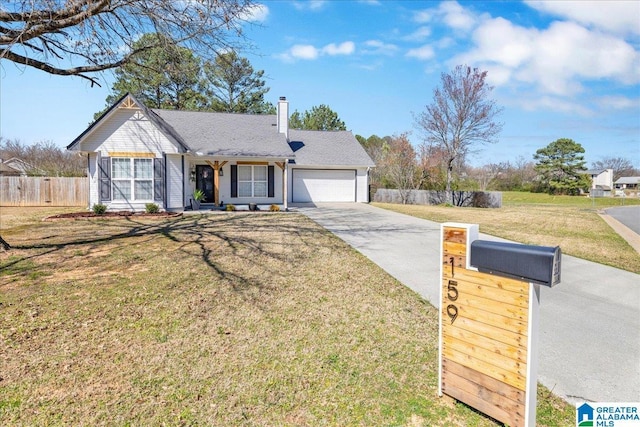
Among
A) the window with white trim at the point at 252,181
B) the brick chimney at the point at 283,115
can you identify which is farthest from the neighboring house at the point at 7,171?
the brick chimney at the point at 283,115

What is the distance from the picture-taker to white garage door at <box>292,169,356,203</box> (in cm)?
2073

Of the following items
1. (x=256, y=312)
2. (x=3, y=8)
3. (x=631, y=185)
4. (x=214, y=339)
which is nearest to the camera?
(x=214, y=339)

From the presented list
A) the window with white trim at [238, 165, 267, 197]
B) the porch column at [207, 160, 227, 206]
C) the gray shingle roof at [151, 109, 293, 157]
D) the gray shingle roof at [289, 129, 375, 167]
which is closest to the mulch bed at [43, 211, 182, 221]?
the porch column at [207, 160, 227, 206]

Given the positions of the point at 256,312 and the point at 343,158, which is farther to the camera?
the point at 343,158

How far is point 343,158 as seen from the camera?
21.3 meters

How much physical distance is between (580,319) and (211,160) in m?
14.9

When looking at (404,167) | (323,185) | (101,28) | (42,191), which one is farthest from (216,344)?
(404,167)

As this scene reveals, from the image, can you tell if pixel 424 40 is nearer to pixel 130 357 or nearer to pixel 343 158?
pixel 343 158

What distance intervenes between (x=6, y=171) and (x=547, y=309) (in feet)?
132

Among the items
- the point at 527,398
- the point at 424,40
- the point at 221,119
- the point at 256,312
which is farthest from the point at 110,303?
the point at 221,119

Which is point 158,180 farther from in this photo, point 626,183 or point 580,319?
point 626,183

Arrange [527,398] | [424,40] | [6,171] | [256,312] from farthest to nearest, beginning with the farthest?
1. [6,171]
2. [424,40]
3. [256,312]
4. [527,398]

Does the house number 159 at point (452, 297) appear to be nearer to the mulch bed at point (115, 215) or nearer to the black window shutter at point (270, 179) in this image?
the mulch bed at point (115, 215)

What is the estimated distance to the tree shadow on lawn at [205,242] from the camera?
20.0ft
